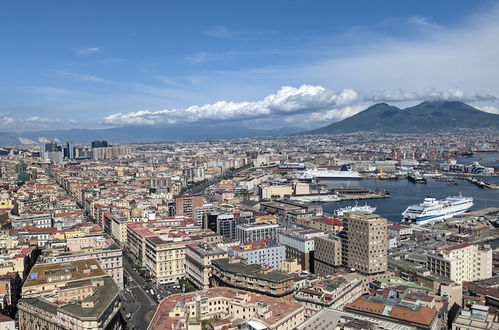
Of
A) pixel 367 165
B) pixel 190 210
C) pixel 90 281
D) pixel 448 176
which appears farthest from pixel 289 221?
pixel 367 165

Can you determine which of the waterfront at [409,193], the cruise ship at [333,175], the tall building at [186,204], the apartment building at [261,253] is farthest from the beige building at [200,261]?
the cruise ship at [333,175]

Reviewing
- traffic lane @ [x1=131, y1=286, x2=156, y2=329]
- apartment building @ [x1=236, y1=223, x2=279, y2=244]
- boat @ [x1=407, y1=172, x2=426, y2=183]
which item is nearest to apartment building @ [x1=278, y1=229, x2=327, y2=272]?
apartment building @ [x1=236, y1=223, x2=279, y2=244]

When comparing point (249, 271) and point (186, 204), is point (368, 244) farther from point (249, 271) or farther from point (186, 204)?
point (186, 204)

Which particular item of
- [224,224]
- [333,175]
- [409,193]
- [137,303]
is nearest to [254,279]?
[137,303]

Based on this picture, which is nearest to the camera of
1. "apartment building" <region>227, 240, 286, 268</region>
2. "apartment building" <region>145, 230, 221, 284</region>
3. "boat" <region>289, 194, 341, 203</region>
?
"apartment building" <region>227, 240, 286, 268</region>

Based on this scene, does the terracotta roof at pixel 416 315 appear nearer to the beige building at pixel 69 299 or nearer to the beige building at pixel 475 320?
the beige building at pixel 475 320

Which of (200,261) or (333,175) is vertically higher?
(200,261)

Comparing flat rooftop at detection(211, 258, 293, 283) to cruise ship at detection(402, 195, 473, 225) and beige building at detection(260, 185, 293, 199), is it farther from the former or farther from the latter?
beige building at detection(260, 185, 293, 199)
